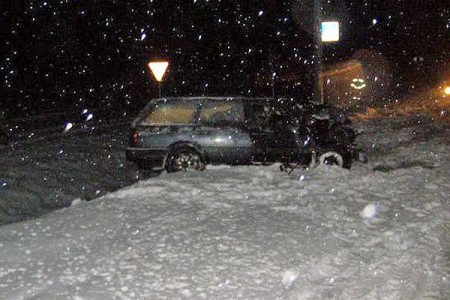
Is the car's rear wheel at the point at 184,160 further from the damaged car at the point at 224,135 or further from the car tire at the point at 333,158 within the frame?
the car tire at the point at 333,158

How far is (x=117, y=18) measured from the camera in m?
33.7

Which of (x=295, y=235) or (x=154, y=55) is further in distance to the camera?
(x=154, y=55)

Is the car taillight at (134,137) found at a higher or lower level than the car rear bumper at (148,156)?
higher

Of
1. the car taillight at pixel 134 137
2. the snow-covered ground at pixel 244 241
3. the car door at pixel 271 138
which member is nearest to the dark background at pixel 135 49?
the car door at pixel 271 138

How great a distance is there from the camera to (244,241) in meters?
5.92

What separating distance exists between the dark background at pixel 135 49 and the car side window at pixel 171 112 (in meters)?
14.6

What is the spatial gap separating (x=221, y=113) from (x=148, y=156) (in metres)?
1.48

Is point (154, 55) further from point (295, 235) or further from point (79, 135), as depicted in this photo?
point (295, 235)

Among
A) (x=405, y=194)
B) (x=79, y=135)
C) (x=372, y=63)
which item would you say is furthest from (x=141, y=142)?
(x=372, y=63)

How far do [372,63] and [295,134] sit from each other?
3761 cm

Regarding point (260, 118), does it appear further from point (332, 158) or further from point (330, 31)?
point (330, 31)

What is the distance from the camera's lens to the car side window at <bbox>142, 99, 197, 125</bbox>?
10891 mm

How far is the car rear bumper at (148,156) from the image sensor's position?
1087cm

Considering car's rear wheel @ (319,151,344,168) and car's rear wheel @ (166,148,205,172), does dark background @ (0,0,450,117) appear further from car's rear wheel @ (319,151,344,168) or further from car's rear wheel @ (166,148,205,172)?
car's rear wheel @ (166,148,205,172)
